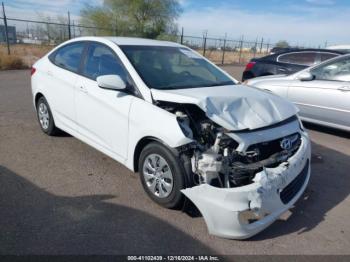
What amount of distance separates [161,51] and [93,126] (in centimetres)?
134

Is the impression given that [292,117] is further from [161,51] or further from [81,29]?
[81,29]

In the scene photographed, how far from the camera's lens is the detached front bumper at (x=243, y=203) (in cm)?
268

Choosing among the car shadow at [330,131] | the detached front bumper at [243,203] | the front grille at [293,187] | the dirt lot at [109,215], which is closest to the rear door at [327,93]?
the car shadow at [330,131]

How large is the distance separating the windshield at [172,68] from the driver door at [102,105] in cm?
24

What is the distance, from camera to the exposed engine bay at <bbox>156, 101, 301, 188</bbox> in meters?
2.85

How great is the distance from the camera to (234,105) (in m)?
3.26

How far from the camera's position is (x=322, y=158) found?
5004 millimetres

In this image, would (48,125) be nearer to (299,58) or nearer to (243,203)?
(243,203)

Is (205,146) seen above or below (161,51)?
below

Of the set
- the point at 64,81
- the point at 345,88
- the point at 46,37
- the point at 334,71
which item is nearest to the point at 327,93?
the point at 345,88

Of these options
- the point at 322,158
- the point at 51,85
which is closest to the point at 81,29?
the point at 51,85

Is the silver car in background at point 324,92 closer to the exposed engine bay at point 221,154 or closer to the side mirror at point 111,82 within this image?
the exposed engine bay at point 221,154

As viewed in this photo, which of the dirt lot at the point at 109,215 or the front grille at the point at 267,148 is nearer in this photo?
the dirt lot at the point at 109,215

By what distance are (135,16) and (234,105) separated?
24.8 metres
